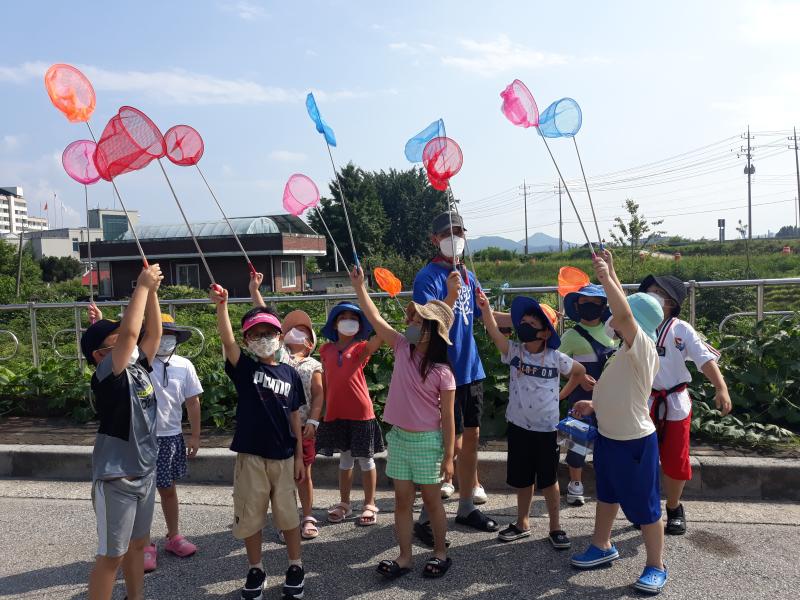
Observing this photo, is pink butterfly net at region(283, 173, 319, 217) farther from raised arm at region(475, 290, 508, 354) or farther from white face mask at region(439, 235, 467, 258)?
raised arm at region(475, 290, 508, 354)

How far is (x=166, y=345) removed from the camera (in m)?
4.06

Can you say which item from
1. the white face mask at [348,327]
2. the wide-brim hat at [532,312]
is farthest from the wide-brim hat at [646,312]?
the white face mask at [348,327]

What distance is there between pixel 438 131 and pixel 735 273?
2490 centimetres

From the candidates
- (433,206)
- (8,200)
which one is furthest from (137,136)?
(8,200)

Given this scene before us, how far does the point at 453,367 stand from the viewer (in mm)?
4078

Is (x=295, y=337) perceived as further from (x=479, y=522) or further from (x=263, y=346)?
(x=479, y=522)

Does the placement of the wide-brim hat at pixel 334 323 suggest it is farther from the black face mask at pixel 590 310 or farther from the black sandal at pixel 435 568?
the black sandal at pixel 435 568

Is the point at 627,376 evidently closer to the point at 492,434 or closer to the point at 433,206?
the point at 492,434

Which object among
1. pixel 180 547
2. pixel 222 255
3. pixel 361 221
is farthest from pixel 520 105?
pixel 361 221

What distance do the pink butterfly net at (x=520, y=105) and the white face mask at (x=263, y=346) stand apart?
6.97 ft

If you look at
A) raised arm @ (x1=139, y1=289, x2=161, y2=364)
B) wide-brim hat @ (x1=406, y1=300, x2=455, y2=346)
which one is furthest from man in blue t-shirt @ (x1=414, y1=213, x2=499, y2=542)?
raised arm @ (x1=139, y1=289, x2=161, y2=364)

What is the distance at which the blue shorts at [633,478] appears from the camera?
3.33 m

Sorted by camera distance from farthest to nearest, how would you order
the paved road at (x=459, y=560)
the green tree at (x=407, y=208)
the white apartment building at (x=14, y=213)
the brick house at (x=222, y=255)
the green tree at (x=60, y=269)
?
the white apartment building at (x=14, y=213), the green tree at (x=60, y=269), the green tree at (x=407, y=208), the brick house at (x=222, y=255), the paved road at (x=459, y=560)

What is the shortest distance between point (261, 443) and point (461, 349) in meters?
1.38
